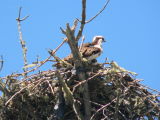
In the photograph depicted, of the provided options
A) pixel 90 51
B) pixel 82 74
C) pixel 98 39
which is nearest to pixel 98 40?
pixel 98 39

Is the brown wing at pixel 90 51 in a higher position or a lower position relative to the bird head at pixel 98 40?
lower

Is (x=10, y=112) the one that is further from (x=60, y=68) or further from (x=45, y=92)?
(x=60, y=68)

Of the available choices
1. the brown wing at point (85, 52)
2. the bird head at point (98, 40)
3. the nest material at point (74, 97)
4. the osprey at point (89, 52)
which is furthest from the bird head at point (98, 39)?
the nest material at point (74, 97)

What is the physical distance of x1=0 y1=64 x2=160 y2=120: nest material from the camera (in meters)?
6.60

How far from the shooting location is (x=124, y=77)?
23.1ft

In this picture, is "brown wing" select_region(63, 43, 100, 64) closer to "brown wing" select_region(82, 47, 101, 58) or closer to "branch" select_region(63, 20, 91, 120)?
"brown wing" select_region(82, 47, 101, 58)

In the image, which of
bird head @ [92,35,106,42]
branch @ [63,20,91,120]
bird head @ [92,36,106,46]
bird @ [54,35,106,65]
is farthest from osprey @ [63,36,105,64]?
branch @ [63,20,91,120]

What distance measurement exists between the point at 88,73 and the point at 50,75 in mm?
661

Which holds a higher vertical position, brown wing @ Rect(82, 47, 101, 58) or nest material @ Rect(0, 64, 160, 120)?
brown wing @ Rect(82, 47, 101, 58)

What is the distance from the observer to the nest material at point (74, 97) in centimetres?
660

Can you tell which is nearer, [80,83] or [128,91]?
[80,83]

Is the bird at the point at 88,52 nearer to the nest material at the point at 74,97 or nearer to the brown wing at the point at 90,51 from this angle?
the brown wing at the point at 90,51

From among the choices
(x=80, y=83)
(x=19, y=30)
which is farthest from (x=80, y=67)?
(x=19, y=30)

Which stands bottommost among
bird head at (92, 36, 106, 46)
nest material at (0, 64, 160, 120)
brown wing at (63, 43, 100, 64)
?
nest material at (0, 64, 160, 120)
